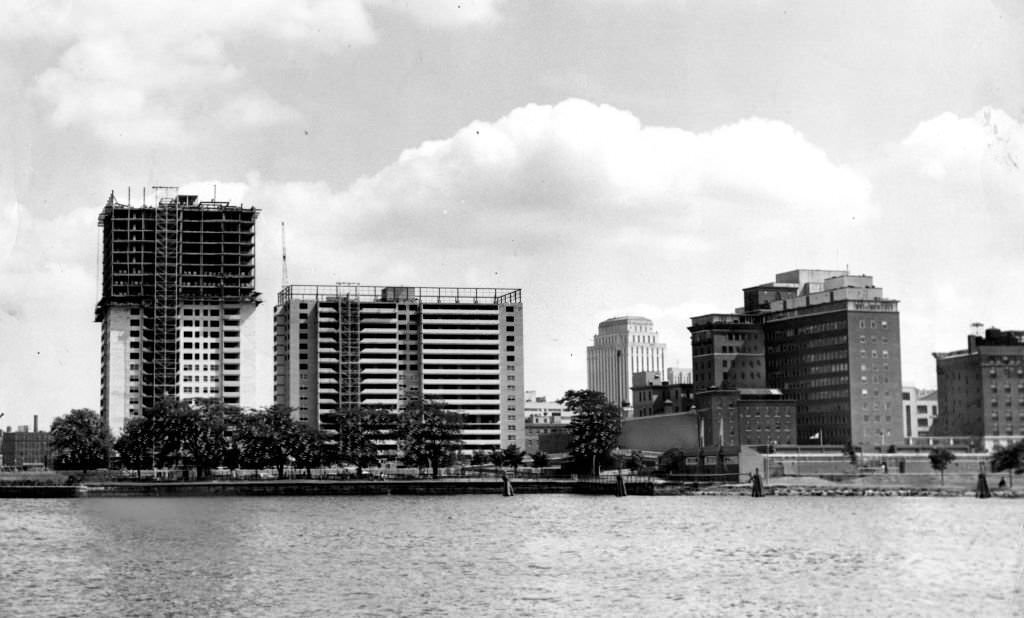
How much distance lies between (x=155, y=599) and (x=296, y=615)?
11.0 metres

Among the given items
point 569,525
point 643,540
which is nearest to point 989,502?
point 569,525

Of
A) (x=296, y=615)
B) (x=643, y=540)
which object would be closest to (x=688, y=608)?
(x=296, y=615)

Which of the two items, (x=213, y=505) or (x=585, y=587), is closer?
(x=585, y=587)

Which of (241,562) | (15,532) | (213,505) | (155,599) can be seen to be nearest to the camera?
(155,599)

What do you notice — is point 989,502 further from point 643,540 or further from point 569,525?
point 643,540

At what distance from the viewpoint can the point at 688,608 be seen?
3054 inches

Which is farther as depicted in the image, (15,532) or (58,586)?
(15,532)

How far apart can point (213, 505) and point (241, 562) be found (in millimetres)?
92541

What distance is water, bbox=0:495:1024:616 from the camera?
79.2 metres

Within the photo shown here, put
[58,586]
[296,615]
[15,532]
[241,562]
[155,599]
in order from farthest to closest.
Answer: [15,532] → [241,562] → [58,586] → [155,599] → [296,615]

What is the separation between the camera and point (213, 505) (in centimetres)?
19338

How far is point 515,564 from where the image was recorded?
10175 centimetres

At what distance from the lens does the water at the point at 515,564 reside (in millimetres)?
79250

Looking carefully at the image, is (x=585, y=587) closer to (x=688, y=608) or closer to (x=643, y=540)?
(x=688, y=608)
